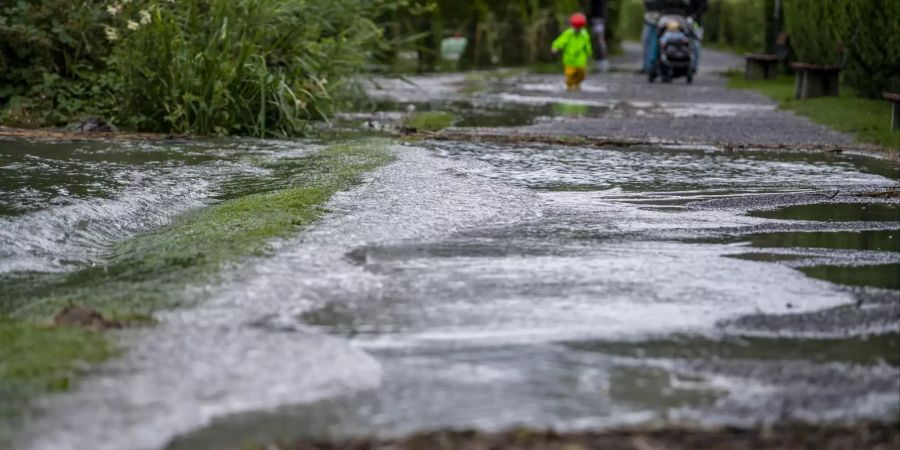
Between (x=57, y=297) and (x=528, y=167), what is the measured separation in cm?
490

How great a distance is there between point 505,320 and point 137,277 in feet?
5.27

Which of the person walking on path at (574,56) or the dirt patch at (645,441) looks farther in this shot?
the person walking on path at (574,56)

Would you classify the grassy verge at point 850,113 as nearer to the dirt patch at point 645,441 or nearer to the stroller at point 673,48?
the stroller at point 673,48

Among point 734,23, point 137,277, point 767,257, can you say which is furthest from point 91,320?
point 734,23

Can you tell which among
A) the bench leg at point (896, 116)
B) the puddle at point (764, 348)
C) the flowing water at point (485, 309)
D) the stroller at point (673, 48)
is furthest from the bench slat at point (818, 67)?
the puddle at point (764, 348)

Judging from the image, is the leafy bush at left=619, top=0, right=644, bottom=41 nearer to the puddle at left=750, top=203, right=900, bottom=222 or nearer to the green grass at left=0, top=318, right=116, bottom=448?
the puddle at left=750, top=203, right=900, bottom=222

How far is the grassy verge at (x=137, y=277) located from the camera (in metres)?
4.02

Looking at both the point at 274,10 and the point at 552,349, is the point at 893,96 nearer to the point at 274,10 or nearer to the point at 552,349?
the point at 274,10

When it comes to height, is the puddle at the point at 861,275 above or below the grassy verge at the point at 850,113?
above

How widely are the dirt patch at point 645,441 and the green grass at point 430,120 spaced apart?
28.6ft

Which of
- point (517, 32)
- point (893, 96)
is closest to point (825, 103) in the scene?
point (893, 96)

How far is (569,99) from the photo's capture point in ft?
61.9

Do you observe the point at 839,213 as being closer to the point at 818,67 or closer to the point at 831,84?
the point at 818,67

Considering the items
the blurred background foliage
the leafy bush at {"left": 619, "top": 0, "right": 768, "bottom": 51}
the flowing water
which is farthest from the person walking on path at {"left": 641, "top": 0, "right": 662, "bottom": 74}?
the flowing water
